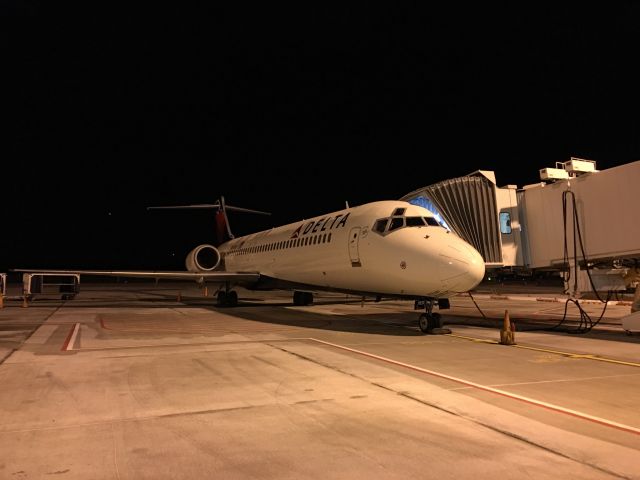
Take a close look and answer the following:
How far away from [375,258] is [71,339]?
732 centimetres

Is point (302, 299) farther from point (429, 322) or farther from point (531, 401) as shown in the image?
point (531, 401)

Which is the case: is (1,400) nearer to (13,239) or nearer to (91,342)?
(91,342)

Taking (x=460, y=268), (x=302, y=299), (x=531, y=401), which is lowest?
(x=531, y=401)

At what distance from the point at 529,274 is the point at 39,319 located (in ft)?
49.8

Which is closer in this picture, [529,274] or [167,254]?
[529,274]

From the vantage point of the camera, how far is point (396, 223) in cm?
1259

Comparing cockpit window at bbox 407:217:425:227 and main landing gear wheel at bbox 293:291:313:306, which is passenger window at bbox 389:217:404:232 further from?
main landing gear wheel at bbox 293:291:313:306

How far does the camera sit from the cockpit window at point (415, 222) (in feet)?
40.4

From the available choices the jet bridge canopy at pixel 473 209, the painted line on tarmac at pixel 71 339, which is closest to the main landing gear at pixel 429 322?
the jet bridge canopy at pixel 473 209

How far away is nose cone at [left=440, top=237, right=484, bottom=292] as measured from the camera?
35.7 ft

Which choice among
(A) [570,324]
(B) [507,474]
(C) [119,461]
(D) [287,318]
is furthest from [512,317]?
(C) [119,461]

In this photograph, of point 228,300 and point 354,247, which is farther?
point 228,300

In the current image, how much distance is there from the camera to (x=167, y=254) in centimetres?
10144

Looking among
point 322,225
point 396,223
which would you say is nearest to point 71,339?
point 396,223
